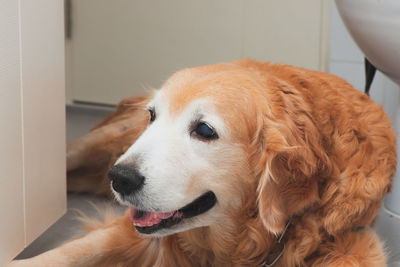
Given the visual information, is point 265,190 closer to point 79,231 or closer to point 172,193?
point 172,193

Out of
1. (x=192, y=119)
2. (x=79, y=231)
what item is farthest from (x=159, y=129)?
(x=79, y=231)

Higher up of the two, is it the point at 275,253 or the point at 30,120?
the point at 30,120

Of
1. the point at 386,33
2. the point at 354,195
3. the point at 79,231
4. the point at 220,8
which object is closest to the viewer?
the point at 354,195

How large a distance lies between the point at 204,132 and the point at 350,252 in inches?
18.3

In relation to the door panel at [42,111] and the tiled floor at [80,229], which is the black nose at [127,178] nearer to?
the door panel at [42,111]

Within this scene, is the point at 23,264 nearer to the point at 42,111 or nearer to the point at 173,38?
the point at 42,111

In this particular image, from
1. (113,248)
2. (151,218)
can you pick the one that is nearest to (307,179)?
(151,218)

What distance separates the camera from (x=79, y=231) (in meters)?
2.03

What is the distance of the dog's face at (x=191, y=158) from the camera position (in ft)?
4.61

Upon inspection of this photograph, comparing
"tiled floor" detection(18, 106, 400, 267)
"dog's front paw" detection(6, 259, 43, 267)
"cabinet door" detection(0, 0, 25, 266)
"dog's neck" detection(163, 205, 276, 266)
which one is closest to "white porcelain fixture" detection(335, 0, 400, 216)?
"tiled floor" detection(18, 106, 400, 267)

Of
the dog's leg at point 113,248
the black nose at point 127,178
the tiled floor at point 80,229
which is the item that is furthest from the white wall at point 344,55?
the black nose at point 127,178

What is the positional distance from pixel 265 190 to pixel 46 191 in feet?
2.29

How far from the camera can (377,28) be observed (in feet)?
6.22

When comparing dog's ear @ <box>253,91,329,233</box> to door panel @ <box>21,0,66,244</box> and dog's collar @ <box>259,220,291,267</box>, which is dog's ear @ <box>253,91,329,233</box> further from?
door panel @ <box>21,0,66,244</box>
